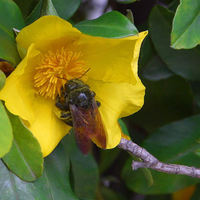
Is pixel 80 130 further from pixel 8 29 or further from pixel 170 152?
pixel 170 152

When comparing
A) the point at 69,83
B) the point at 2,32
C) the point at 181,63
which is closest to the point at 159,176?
the point at 181,63

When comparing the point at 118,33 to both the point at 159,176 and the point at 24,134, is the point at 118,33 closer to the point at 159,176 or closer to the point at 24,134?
the point at 24,134

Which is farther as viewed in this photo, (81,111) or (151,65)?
(151,65)

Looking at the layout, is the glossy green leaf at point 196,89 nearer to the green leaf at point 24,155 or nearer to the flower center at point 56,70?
the flower center at point 56,70

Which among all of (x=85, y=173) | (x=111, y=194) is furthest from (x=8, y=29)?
(x=111, y=194)

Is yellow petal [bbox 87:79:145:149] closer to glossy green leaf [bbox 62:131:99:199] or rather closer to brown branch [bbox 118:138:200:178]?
brown branch [bbox 118:138:200:178]
